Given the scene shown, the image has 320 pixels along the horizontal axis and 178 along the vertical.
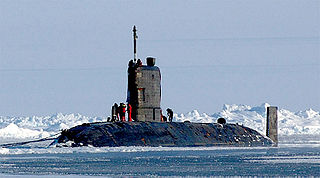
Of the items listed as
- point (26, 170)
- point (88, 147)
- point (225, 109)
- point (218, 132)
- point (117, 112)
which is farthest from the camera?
point (225, 109)

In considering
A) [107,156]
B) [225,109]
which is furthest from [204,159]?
[225,109]

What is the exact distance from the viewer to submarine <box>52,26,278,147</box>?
32.5 meters

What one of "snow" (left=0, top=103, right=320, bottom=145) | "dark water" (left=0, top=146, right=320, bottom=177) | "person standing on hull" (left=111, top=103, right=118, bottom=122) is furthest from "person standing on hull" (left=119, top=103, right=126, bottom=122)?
"snow" (left=0, top=103, right=320, bottom=145)

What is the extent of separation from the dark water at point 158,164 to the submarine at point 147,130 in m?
2.41

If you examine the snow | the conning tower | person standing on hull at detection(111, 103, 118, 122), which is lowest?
the snow

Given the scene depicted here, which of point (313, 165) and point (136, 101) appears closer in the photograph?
point (313, 165)

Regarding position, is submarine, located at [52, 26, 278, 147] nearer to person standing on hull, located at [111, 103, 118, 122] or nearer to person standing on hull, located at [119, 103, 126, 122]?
person standing on hull, located at [111, 103, 118, 122]

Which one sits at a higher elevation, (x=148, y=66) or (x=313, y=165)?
(x=148, y=66)

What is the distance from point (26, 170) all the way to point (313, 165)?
7783 mm

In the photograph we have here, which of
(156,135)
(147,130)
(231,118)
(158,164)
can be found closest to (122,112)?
(147,130)

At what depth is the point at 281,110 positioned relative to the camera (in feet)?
589

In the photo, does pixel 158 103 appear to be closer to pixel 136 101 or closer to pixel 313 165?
pixel 136 101

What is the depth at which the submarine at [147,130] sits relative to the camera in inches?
1278

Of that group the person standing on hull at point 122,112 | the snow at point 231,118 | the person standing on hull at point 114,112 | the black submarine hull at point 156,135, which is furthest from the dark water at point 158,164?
the snow at point 231,118
